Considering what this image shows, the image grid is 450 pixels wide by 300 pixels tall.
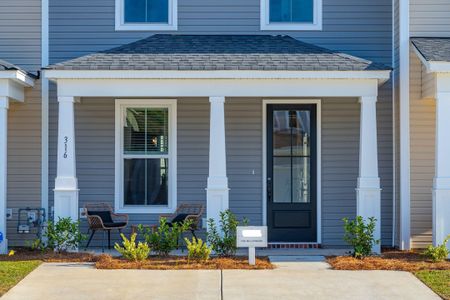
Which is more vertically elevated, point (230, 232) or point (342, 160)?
point (342, 160)

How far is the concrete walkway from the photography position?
28.9ft

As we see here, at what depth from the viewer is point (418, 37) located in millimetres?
12648

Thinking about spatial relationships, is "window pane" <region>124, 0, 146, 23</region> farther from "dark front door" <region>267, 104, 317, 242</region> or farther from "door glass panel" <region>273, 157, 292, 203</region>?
"door glass panel" <region>273, 157, 292, 203</region>

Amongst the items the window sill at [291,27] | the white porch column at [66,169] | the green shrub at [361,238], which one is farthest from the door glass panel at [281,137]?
the white porch column at [66,169]

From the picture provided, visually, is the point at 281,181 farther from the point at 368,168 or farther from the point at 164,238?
the point at 164,238

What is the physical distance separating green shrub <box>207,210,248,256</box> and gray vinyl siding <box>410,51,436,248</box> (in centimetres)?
305

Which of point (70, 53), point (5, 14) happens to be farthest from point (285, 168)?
point (5, 14)

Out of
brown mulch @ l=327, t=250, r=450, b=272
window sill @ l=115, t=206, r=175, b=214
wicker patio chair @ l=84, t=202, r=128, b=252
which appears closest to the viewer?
brown mulch @ l=327, t=250, r=450, b=272

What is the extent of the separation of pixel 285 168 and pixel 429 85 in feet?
9.68

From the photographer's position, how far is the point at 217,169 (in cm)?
1192

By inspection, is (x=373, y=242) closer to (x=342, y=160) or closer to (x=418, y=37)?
(x=342, y=160)

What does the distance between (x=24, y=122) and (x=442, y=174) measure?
7.25 meters

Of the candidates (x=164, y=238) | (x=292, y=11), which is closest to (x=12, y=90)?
(x=164, y=238)

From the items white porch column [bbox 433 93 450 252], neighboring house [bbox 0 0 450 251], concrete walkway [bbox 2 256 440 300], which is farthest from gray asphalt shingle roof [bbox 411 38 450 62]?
concrete walkway [bbox 2 256 440 300]
